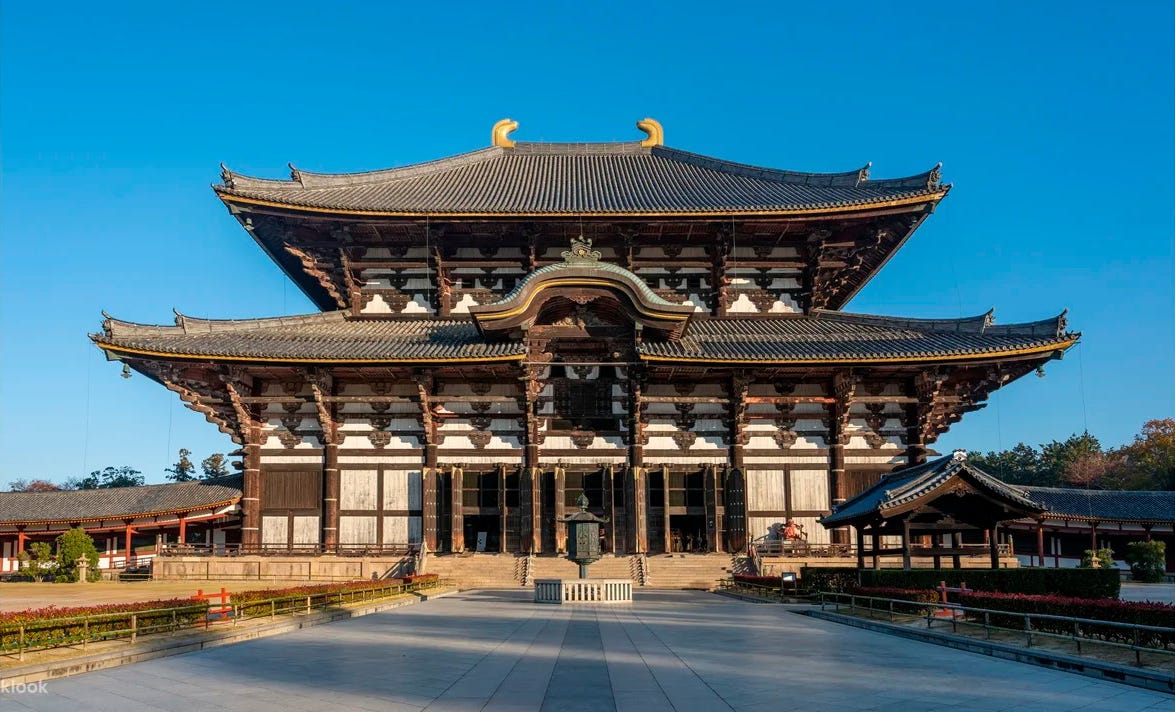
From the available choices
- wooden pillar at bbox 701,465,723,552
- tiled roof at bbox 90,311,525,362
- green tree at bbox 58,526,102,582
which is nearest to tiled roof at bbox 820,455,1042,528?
wooden pillar at bbox 701,465,723,552

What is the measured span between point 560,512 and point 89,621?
2088 cm

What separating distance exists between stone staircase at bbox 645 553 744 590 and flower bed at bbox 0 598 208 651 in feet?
57.4

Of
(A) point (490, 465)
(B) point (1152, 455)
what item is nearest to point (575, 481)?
(A) point (490, 465)

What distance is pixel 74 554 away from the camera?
3612 centimetres

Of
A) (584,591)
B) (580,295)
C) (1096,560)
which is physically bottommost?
(1096,560)

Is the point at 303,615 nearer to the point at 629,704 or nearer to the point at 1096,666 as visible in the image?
the point at 629,704

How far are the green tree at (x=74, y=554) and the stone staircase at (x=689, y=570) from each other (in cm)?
2259

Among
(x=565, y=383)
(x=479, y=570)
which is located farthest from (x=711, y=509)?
(x=479, y=570)

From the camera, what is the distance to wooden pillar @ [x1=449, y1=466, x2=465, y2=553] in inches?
1353

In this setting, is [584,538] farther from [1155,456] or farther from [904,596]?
[1155,456]

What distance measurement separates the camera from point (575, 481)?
3538cm

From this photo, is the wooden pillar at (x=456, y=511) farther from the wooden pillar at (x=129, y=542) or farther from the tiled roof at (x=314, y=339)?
the wooden pillar at (x=129, y=542)

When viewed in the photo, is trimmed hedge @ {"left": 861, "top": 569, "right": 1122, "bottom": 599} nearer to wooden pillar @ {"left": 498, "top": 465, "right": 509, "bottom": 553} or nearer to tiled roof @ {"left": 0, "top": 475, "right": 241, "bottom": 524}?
wooden pillar @ {"left": 498, "top": 465, "right": 509, "bottom": 553}

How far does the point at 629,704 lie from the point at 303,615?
12.6 meters
